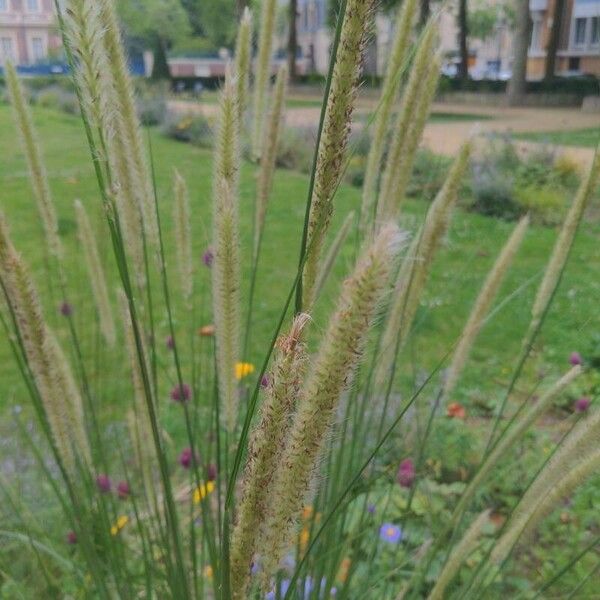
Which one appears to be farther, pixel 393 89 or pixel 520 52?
pixel 520 52

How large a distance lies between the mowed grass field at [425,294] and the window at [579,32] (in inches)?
1255

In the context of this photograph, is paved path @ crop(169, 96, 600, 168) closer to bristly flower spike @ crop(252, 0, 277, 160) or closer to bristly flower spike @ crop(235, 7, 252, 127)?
bristly flower spike @ crop(252, 0, 277, 160)

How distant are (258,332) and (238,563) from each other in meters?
3.53

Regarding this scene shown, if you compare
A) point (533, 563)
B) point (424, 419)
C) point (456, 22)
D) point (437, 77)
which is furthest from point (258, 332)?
point (456, 22)

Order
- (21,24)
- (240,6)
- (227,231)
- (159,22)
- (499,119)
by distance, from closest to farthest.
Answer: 1. (227,231)
2. (240,6)
3. (21,24)
4. (499,119)
5. (159,22)

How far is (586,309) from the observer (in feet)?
13.3

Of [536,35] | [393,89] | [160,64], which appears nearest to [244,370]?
[393,89]

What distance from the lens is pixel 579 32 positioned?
1414 inches

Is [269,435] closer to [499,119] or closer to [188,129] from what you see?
[188,129]

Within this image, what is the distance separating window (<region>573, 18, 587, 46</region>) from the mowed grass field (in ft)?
105

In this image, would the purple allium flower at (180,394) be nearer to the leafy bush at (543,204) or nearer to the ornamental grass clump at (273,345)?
the ornamental grass clump at (273,345)

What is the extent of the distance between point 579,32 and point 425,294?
36.1 meters

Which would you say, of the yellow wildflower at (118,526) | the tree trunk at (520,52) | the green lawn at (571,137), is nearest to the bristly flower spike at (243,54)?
the yellow wildflower at (118,526)

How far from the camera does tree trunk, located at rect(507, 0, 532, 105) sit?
57.0 ft
